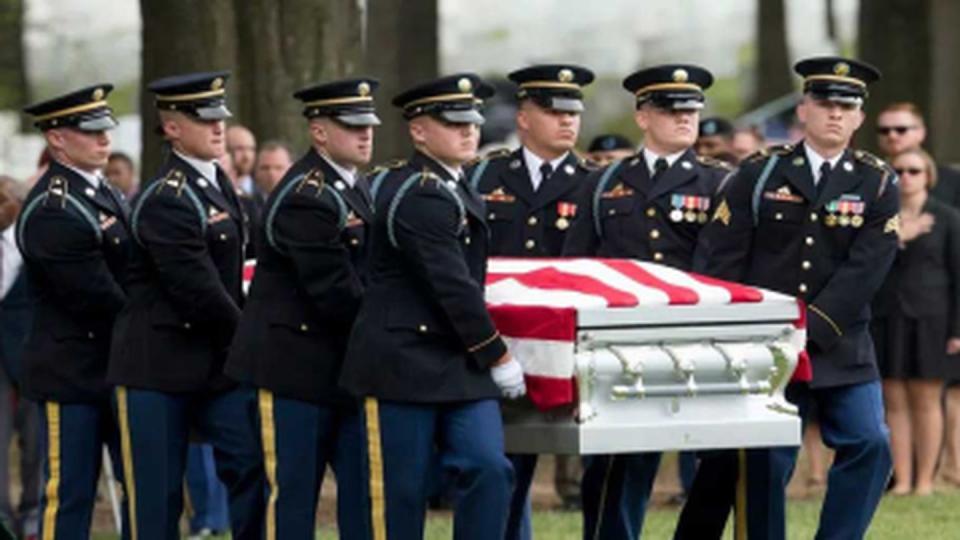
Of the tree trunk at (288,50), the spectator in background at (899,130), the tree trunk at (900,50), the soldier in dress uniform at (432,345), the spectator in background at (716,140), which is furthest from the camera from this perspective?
the tree trunk at (900,50)

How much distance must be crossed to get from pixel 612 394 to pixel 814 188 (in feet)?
5.84

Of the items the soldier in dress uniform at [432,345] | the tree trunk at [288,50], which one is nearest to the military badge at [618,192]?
the soldier in dress uniform at [432,345]

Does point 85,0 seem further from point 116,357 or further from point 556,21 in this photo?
point 116,357

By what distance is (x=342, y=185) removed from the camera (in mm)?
11078

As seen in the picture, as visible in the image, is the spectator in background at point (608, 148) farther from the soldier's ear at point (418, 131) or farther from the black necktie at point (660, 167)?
the soldier's ear at point (418, 131)

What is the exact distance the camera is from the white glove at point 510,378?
10352 mm

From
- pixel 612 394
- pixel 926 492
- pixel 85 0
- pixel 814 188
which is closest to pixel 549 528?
pixel 926 492

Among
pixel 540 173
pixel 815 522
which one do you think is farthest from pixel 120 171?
Answer: pixel 815 522

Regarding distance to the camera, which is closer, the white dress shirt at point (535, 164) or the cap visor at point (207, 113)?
the cap visor at point (207, 113)

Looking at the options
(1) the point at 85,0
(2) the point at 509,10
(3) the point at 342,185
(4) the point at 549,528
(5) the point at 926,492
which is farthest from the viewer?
(2) the point at 509,10

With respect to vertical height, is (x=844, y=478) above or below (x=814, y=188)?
below

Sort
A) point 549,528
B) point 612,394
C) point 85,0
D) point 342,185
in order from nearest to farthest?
point 612,394, point 342,185, point 549,528, point 85,0

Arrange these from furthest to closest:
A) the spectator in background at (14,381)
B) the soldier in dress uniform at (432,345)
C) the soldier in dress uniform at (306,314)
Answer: the spectator in background at (14,381) → the soldier in dress uniform at (306,314) → the soldier in dress uniform at (432,345)

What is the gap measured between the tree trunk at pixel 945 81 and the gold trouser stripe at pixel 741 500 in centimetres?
1028
